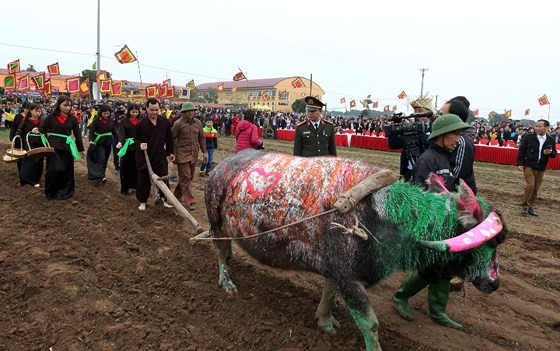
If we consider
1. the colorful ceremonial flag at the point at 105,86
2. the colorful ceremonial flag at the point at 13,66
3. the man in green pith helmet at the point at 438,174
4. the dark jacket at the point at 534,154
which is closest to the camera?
the man in green pith helmet at the point at 438,174

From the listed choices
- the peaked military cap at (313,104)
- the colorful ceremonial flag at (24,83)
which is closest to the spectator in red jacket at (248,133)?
the peaked military cap at (313,104)

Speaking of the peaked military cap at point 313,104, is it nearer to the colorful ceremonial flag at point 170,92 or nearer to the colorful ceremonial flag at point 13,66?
the colorful ceremonial flag at point 170,92

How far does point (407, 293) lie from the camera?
3.95 m

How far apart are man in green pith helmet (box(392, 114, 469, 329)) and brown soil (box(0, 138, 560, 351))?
129 mm

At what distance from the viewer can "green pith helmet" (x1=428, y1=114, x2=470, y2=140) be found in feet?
11.1

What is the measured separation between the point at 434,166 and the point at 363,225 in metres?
1.07

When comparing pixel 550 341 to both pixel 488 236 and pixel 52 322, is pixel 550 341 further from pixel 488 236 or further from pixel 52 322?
pixel 52 322

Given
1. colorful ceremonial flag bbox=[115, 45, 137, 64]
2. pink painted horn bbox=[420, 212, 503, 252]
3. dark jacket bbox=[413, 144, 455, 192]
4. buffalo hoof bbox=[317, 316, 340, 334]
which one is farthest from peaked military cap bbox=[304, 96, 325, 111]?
colorful ceremonial flag bbox=[115, 45, 137, 64]

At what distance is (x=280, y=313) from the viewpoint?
383 centimetres

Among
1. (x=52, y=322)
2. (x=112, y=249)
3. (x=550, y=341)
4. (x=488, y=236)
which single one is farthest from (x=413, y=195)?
(x=112, y=249)

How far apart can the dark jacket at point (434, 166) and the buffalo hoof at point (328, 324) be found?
1493mm

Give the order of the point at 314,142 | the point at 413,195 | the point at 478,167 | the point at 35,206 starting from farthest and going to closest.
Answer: the point at 478,167 < the point at 35,206 < the point at 314,142 < the point at 413,195

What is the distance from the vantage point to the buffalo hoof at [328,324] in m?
3.54

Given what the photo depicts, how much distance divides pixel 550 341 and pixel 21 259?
18.8ft
